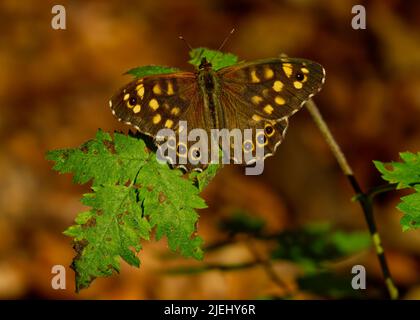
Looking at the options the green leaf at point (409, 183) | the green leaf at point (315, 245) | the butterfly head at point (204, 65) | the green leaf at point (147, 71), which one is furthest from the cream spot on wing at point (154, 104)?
the green leaf at point (315, 245)

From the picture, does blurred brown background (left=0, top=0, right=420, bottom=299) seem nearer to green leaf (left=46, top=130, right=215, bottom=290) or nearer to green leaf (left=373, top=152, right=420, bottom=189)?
green leaf (left=46, top=130, right=215, bottom=290)

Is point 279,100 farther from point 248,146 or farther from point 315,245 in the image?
point 315,245

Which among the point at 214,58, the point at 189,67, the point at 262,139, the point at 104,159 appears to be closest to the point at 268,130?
the point at 262,139

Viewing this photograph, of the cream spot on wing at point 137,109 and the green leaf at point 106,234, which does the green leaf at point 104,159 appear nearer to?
the green leaf at point 106,234

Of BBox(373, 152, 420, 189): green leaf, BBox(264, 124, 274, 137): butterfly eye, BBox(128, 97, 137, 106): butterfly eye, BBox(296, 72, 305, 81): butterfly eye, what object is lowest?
BBox(373, 152, 420, 189): green leaf

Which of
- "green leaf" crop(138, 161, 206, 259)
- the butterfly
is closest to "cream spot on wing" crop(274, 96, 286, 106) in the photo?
the butterfly
